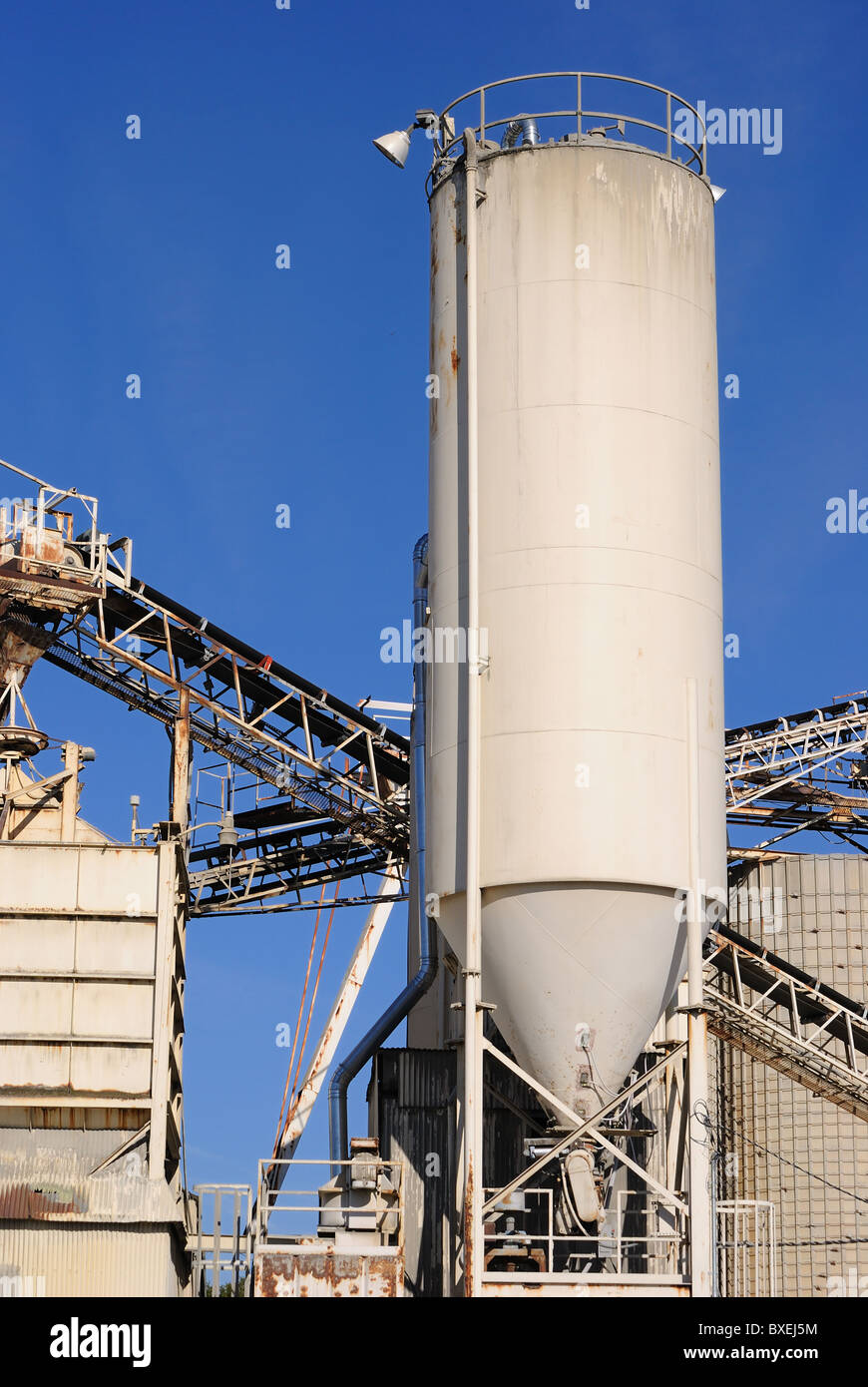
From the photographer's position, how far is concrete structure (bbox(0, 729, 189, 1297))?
74.0 feet

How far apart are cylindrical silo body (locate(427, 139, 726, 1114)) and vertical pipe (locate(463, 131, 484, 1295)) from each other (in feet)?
0.57

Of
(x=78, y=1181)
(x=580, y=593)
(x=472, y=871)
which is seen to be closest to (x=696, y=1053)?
(x=472, y=871)

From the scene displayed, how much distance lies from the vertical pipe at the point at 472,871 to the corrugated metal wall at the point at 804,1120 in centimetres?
1423

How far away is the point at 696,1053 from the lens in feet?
68.2

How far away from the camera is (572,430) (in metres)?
21.3

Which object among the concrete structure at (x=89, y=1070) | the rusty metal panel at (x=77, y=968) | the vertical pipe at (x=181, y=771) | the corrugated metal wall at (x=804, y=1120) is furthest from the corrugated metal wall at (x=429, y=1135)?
the corrugated metal wall at (x=804, y=1120)

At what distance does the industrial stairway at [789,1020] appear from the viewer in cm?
3188

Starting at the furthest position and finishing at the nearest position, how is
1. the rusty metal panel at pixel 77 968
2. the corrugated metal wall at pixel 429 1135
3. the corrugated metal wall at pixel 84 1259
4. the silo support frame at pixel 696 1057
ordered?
1. the corrugated metal wall at pixel 429 1135
2. the rusty metal panel at pixel 77 968
3. the corrugated metal wall at pixel 84 1259
4. the silo support frame at pixel 696 1057

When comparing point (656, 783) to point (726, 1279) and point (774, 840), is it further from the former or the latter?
point (774, 840)

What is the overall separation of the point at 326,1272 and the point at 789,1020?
46.3 feet

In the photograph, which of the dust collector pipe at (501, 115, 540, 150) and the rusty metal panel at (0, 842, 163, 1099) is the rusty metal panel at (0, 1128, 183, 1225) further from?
the dust collector pipe at (501, 115, 540, 150)

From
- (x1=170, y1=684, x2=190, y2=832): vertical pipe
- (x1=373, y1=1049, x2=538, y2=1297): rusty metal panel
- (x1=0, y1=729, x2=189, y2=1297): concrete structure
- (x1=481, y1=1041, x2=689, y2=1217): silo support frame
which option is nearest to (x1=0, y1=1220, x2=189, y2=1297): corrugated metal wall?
(x1=0, y1=729, x2=189, y2=1297): concrete structure

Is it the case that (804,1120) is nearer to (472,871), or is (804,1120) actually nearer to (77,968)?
(77,968)

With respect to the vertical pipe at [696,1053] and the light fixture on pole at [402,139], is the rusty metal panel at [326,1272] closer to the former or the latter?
the vertical pipe at [696,1053]
